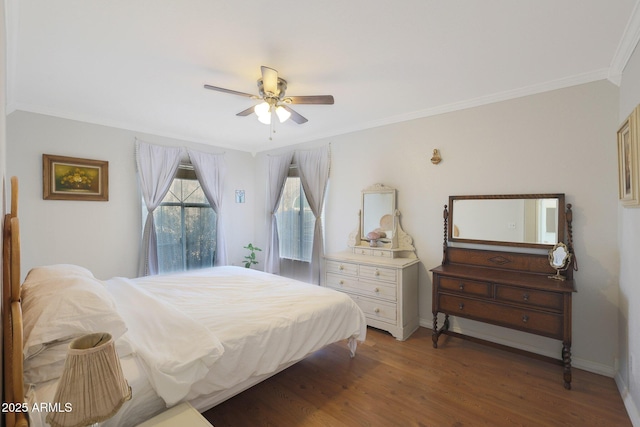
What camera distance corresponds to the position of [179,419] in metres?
1.23

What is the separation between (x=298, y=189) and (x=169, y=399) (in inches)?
137

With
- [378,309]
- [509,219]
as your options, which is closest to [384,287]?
[378,309]

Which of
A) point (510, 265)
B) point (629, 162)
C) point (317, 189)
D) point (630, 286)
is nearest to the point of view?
point (629, 162)

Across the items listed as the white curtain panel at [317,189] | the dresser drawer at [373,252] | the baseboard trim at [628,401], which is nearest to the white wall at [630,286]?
the baseboard trim at [628,401]

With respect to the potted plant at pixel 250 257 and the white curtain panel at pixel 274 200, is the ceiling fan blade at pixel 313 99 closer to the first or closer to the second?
the white curtain panel at pixel 274 200

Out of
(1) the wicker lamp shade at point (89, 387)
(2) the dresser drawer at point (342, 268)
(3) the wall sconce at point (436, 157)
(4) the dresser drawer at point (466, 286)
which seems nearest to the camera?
(1) the wicker lamp shade at point (89, 387)

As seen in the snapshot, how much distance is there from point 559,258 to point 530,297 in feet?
1.41

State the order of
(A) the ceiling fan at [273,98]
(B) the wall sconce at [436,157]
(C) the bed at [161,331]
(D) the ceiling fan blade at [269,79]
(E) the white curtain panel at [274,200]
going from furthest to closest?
(E) the white curtain panel at [274,200]
(B) the wall sconce at [436,157]
(A) the ceiling fan at [273,98]
(D) the ceiling fan blade at [269,79]
(C) the bed at [161,331]

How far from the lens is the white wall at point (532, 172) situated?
2.35 m

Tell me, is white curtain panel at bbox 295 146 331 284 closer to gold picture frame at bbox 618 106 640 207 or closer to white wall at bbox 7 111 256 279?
white wall at bbox 7 111 256 279

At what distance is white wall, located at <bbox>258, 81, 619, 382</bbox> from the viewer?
235 centimetres

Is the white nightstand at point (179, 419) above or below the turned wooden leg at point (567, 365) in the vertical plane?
above

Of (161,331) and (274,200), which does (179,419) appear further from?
(274,200)

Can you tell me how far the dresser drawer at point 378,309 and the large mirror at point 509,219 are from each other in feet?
3.39
